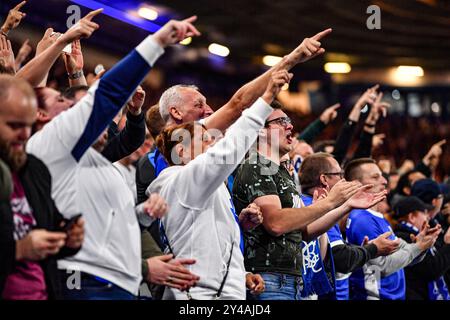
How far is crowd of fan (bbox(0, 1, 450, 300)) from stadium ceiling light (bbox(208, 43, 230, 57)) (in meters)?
13.6

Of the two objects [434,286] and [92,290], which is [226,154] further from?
[434,286]

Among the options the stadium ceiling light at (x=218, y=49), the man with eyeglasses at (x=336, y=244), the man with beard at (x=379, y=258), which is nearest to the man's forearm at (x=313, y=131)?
the man with beard at (x=379, y=258)

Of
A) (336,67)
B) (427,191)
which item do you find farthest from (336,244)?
(336,67)

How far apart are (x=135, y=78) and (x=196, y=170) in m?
0.63

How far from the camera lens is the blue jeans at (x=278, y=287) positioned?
439cm

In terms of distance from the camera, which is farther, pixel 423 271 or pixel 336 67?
pixel 336 67

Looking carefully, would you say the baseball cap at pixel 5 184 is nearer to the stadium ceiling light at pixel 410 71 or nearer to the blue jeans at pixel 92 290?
the blue jeans at pixel 92 290

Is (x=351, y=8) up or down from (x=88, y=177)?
up

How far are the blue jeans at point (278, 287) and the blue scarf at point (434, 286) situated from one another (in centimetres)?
214

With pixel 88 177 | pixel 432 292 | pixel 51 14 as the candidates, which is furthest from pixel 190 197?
pixel 51 14

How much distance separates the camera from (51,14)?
43.7ft

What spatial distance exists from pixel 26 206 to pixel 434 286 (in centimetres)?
413

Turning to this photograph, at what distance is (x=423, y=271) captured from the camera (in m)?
6.22
